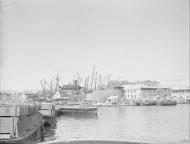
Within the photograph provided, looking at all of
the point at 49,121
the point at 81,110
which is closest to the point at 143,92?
the point at 81,110

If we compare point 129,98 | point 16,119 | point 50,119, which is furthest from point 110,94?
point 16,119

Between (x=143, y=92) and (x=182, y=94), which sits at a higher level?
(x=143, y=92)

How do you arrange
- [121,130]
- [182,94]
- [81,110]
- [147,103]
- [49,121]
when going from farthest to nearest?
[182,94] < [147,103] < [81,110] < [49,121] < [121,130]

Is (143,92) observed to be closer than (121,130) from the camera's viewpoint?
No

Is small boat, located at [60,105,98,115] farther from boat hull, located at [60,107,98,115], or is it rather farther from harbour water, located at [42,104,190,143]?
harbour water, located at [42,104,190,143]

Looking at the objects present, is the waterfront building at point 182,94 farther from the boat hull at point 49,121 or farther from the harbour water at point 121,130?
the boat hull at point 49,121

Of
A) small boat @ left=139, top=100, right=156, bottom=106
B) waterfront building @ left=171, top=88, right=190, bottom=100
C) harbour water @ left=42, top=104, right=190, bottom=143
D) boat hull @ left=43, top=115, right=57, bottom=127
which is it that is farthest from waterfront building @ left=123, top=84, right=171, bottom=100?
boat hull @ left=43, top=115, right=57, bottom=127

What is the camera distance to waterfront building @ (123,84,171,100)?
136 meters

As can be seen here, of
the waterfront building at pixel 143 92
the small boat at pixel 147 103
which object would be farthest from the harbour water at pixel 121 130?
the waterfront building at pixel 143 92

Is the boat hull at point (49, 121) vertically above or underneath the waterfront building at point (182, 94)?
underneath

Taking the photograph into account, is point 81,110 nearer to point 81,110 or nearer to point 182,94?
point 81,110

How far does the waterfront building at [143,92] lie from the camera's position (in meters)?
136

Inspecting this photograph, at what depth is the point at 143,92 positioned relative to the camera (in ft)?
446

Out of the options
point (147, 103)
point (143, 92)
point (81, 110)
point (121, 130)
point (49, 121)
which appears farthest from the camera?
point (143, 92)
